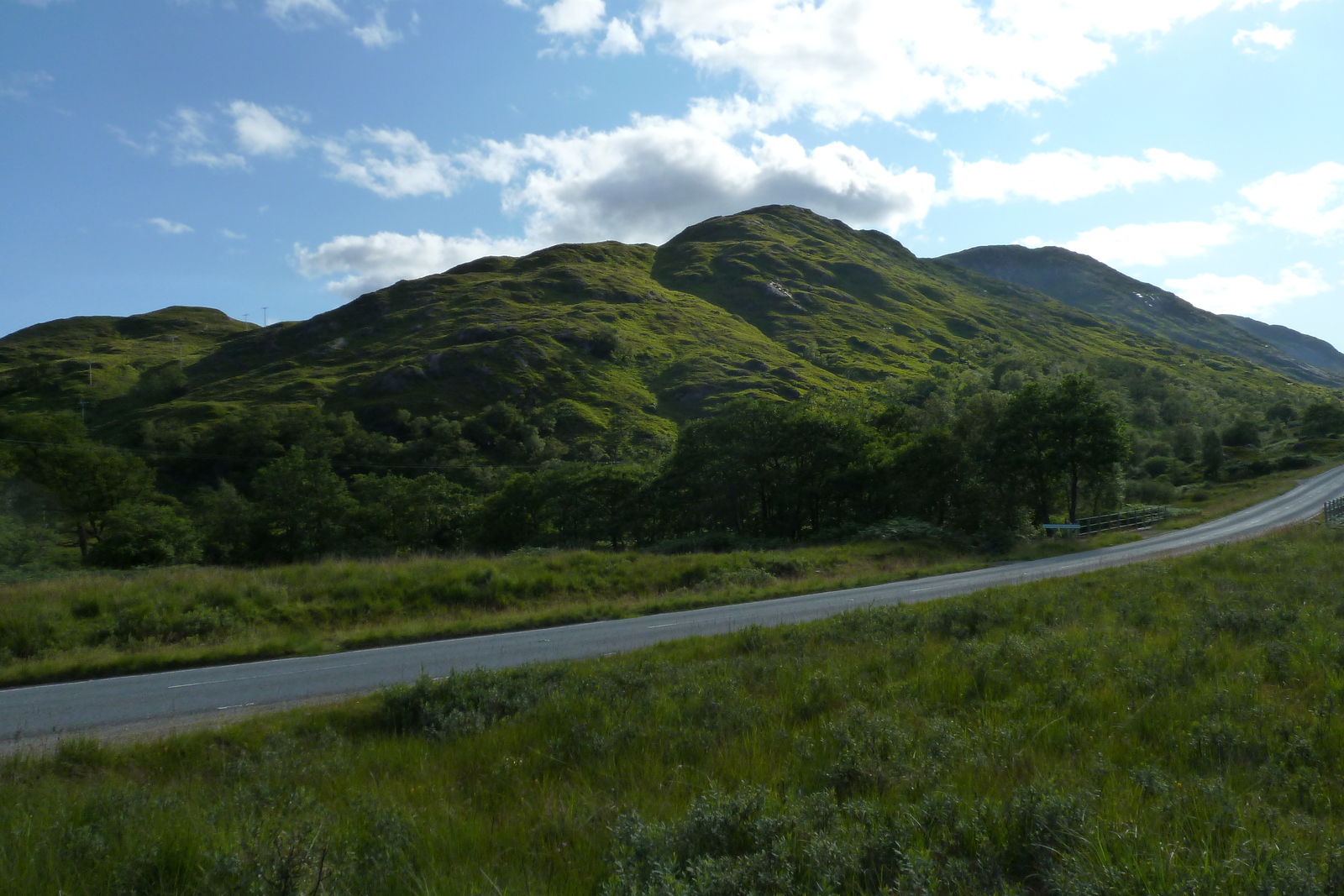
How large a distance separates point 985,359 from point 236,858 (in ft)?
489

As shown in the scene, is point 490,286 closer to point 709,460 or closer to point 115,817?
point 709,460

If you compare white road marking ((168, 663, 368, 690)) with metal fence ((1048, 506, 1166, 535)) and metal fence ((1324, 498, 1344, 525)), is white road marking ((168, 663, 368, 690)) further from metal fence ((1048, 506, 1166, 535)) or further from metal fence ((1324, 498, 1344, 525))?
metal fence ((1324, 498, 1344, 525))

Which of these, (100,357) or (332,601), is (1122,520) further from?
(100,357)

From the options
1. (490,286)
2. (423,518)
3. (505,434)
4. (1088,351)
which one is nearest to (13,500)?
(423,518)

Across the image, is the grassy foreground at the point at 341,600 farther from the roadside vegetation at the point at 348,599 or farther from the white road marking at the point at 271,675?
the white road marking at the point at 271,675

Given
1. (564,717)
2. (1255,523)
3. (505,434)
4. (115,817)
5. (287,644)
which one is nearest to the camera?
(115,817)

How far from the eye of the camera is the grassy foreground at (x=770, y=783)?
11.5 ft

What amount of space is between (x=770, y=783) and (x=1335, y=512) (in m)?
43.4

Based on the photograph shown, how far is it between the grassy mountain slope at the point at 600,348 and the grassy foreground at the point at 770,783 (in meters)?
86.2

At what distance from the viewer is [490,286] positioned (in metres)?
150

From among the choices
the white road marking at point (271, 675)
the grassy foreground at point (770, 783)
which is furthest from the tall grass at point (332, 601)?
the grassy foreground at point (770, 783)

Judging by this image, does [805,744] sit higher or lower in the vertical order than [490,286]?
lower

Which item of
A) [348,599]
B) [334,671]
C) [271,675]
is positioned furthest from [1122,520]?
[271,675]

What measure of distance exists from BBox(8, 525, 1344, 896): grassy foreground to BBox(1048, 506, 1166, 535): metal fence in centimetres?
3119
